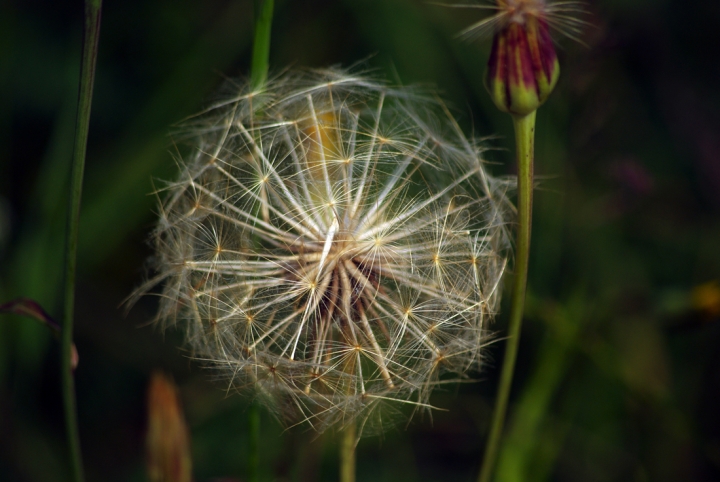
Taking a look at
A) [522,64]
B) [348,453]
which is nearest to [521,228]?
[522,64]

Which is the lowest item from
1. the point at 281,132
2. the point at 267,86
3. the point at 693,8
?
the point at 281,132

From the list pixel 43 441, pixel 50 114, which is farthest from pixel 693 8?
pixel 43 441

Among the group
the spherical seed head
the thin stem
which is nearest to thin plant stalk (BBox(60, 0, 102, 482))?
the spherical seed head

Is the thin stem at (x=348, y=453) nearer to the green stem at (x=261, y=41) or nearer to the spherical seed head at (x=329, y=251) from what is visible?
the spherical seed head at (x=329, y=251)

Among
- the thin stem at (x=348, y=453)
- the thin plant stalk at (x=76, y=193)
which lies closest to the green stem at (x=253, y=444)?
the thin stem at (x=348, y=453)

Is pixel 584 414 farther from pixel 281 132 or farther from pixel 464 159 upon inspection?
pixel 281 132

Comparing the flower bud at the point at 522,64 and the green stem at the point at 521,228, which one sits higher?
the flower bud at the point at 522,64

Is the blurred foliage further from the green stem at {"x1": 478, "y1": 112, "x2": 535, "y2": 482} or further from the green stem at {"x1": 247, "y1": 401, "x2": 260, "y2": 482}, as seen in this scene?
the green stem at {"x1": 478, "y1": 112, "x2": 535, "y2": 482}
